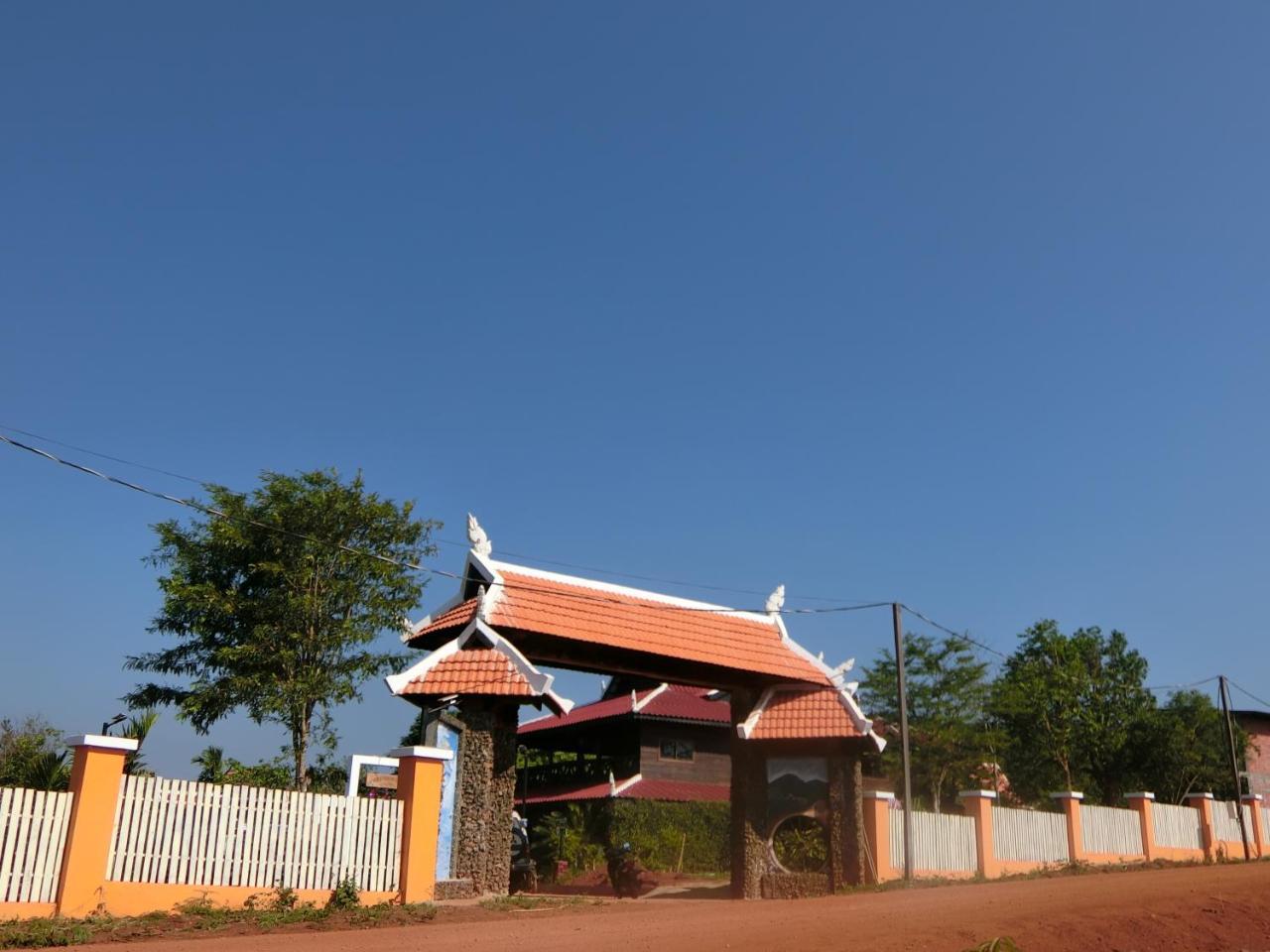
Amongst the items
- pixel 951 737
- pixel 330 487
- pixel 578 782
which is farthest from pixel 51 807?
pixel 951 737

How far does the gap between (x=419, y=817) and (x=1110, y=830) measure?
18.6 m

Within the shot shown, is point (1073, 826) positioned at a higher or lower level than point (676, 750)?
lower

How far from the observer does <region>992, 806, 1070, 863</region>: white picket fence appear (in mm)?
22359

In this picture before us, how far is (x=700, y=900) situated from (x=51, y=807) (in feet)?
35.7

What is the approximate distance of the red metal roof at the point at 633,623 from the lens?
17984 mm

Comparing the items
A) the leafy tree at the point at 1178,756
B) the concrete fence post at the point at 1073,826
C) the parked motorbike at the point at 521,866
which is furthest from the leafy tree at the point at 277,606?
the leafy tree at the point at 1178,756

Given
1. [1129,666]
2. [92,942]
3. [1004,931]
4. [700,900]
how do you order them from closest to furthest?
[92,942] → [1004,931] → [700,900] → [1129,666]

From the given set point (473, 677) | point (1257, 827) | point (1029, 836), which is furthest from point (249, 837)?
point (1257, 827)

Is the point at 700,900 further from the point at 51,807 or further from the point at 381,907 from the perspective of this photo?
the point at 51,807

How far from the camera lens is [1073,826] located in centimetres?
2417

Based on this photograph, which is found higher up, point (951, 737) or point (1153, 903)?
point (951, 737)

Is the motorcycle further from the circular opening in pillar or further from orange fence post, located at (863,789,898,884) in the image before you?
orange fence post, located at (863,789,898,884)

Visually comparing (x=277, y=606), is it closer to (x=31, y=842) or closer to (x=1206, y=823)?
(x=31, y=842)

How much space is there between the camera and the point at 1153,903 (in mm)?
14578
